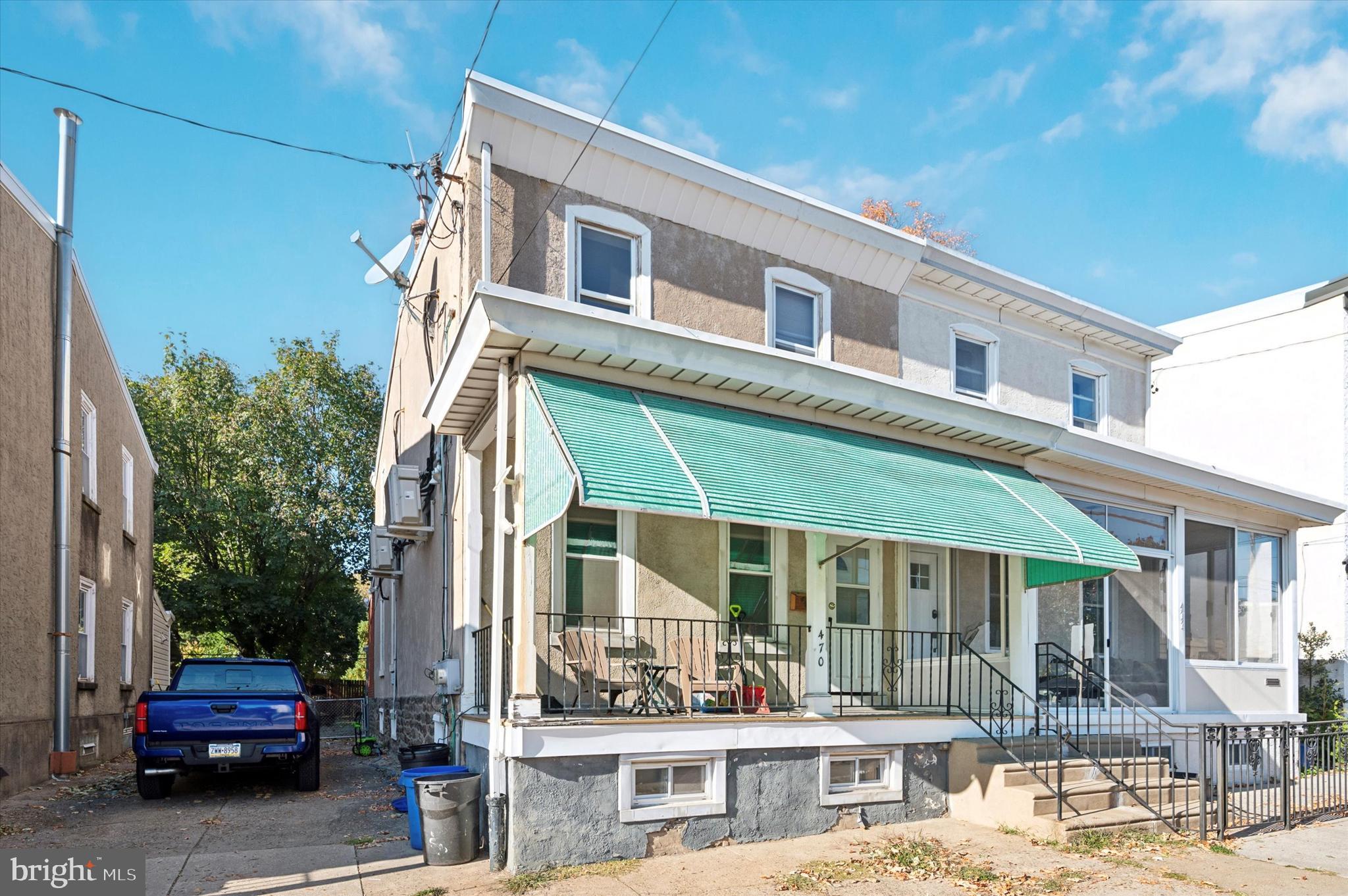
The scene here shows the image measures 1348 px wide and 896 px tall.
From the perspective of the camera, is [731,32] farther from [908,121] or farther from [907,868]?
[907,868]

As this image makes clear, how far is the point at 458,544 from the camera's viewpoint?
11.4 m

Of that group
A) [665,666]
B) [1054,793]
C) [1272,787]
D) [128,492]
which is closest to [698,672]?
[665,666]

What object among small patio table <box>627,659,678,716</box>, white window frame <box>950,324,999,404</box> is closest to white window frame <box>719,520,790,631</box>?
small patio table <box>627,659,678,716</box>

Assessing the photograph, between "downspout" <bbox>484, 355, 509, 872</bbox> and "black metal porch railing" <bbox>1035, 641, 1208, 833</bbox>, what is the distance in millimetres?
5575

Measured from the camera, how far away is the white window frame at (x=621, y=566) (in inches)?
396

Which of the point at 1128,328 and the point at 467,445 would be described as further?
the point at 1128,328

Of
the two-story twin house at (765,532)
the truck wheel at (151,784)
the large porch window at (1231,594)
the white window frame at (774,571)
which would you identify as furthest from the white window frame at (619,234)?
the large porch window at (1231,594)

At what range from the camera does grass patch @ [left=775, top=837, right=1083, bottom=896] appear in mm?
7629

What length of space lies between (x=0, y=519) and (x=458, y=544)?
4.92 meters

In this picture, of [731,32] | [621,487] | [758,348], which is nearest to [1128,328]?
[758,348]

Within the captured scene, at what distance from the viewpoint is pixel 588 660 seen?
9.66 meters

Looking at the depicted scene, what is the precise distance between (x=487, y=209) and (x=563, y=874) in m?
6.28

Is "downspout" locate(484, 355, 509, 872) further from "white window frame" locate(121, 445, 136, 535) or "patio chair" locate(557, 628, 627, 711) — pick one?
"white window frame" locate(121, 445, 136, 535)

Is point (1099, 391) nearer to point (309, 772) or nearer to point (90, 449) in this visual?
point (309, 772)
